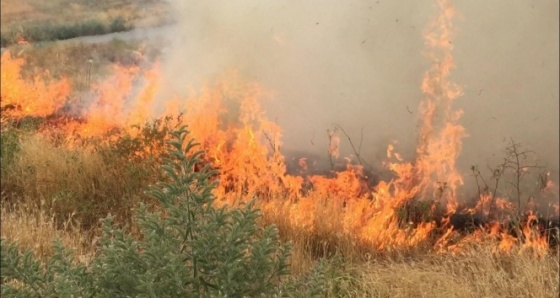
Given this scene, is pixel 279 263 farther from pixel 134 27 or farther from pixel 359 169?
pixel 134 27

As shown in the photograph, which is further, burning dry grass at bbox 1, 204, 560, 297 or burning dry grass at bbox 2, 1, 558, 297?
burning dry grass at bbox 2, 1, 558, 297

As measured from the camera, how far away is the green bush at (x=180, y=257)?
2.26 meters

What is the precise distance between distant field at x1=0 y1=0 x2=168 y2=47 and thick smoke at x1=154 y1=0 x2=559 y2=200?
1.08ft

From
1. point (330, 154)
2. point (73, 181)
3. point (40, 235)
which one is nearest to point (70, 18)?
point (73, 181)

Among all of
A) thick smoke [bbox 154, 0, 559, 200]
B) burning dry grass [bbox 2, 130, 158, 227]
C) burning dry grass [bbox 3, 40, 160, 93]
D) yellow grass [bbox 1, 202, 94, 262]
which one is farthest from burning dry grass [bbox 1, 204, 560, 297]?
burning dry grass [bbox 3, 40, 160, 93]

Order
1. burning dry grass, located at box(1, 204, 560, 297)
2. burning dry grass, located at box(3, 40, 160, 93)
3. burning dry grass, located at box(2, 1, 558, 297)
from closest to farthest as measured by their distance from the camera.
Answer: burning dry grass, located at box(1, 204, 560, 297) < burning dry grass, located at box(2, 1, 558, 297) < burning dry grass, located at box(3, 40, 160, 93)

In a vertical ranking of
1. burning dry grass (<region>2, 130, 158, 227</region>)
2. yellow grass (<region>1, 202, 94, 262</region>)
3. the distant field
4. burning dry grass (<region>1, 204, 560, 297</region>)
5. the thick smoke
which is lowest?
burning dry grass (<region>1, 204, 560, 297</region>)

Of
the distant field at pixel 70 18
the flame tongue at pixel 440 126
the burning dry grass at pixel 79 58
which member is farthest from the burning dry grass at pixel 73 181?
the flame tongue at pixel 440 126

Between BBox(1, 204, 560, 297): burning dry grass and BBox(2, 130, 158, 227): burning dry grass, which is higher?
BBox(2, 130, 158, 227): burning dry grass

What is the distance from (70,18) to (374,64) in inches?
120

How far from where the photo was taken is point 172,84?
18.0ft

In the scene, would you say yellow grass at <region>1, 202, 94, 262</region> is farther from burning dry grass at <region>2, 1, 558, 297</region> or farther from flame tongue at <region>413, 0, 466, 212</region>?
flame tongue at <region>413, 0, 466, 212</region>

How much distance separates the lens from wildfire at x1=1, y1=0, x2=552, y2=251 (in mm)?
4383

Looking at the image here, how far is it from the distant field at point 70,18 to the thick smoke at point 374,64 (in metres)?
0.33
